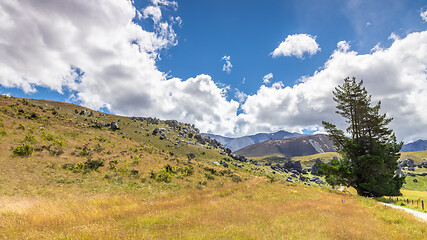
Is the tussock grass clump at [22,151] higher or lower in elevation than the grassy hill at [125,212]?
higher

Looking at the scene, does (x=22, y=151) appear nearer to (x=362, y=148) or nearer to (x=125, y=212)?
(x=125, y=212)

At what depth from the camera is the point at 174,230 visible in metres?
8.20

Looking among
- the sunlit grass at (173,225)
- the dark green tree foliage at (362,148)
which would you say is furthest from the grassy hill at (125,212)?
the dark green tree foliage at (362,148)

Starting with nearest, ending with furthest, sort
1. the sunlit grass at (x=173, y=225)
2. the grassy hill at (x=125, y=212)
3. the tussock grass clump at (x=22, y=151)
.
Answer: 1. the sunlit grass at (x=173, y=225)
2. the grassy hill at (x=125, y=212)
3. the tussock grass clump at (x=22, y=151)

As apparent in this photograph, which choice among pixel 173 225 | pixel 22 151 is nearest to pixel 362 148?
pixel 173 225

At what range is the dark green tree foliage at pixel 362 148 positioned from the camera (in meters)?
25.7

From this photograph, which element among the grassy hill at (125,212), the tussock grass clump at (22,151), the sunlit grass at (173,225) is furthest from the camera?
the tussock grass clump at (22,151)

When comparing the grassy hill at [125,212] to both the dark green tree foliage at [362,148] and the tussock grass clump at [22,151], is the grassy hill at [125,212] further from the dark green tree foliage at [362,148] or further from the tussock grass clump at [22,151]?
the dark green tree foliage at [362,148]

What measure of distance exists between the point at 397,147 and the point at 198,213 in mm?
35417

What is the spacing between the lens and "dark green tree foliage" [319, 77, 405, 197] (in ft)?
84.3

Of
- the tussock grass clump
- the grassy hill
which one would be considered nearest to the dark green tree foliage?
the grassy hill

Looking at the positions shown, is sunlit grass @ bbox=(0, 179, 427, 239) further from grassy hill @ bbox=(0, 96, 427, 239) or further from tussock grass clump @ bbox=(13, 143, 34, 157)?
tussock grass clump @ bbox=(13, 143, 34, 157)

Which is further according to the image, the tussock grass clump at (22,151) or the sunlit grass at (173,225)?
the tussock grass clump at (22,151)

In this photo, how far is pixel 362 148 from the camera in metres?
26.9
